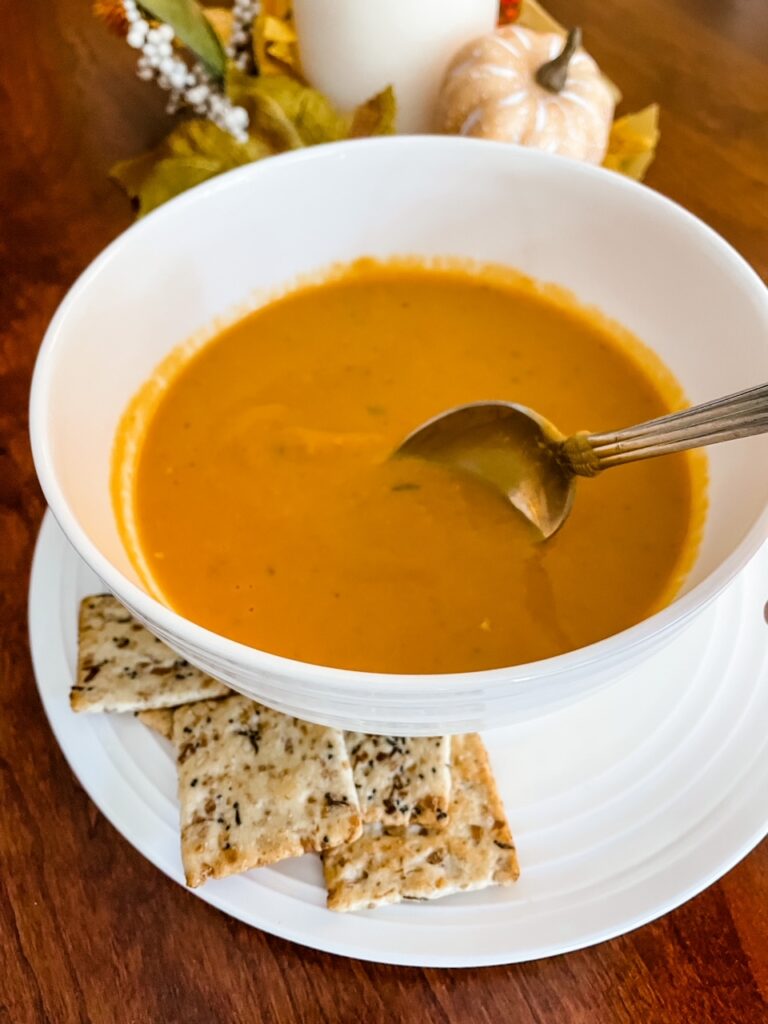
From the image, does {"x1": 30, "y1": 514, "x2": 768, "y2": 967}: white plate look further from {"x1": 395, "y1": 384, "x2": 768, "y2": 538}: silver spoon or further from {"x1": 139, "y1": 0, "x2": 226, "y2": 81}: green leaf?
{"x1": 139, "y1": 0, "x2": 226, "y2": 81}: green leaf

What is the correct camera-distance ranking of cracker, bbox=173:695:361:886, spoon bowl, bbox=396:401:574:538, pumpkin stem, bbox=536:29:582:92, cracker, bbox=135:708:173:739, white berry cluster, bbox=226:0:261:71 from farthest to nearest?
white berry cluster, bbox=226:0:261:71 → pumpkin stem, bbox=536:29:582:92 → spoon bowl, bbox=396:401:574:538 → cracker, bbox=135:708:173:739 → cracker, bbox=173:695:361:886

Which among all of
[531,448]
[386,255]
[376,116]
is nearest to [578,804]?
[531,448]

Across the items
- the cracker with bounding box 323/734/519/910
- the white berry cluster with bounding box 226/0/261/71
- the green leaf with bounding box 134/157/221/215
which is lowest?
the cracker with bounding box 323/734/519/910

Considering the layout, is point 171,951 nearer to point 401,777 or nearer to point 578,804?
point 401,777

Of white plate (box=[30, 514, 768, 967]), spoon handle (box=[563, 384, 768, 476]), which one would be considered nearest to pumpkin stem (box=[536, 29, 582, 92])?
spoon handle (box=[563, 384, 768, 476])

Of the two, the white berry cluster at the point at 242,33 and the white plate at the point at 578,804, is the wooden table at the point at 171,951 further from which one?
the white berry cluster at the point at 242,33
